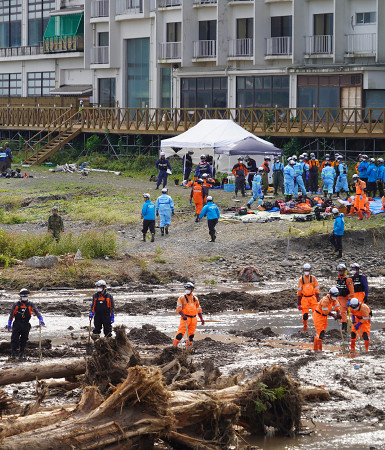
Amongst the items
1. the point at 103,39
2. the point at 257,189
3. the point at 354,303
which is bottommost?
the point at 354,303

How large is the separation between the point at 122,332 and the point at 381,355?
580 cm

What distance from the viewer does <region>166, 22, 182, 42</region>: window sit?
50.6m

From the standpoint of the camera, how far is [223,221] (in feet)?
104

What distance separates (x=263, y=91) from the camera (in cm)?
4778

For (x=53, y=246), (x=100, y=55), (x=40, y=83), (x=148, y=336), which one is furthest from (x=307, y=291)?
(x=40, y=83)

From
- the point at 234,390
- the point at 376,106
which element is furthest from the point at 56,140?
the point at 234,390

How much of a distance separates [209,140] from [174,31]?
52.9ft

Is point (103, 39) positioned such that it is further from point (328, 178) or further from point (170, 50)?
point (328, 178)

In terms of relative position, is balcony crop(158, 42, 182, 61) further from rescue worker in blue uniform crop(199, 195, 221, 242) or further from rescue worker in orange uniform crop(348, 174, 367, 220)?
rescue worker in blue uniform crop(199, 195, 221, 242)

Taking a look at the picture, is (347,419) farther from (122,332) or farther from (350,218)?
(350,218)

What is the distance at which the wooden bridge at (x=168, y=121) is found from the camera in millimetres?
40844

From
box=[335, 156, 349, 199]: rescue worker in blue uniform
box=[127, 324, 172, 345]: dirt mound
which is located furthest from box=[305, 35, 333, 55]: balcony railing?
box=[127, 324, 172, 345]: dirt mound

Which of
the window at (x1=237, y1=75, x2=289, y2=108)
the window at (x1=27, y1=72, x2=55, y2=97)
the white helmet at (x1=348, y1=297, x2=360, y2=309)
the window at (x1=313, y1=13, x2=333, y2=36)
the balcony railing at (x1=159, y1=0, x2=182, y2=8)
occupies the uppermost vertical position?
the balcony railing at (x1=159, y1=0, x2=182, y2=8)

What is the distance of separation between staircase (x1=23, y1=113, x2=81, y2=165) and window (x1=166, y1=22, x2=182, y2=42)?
6528 millimetres
